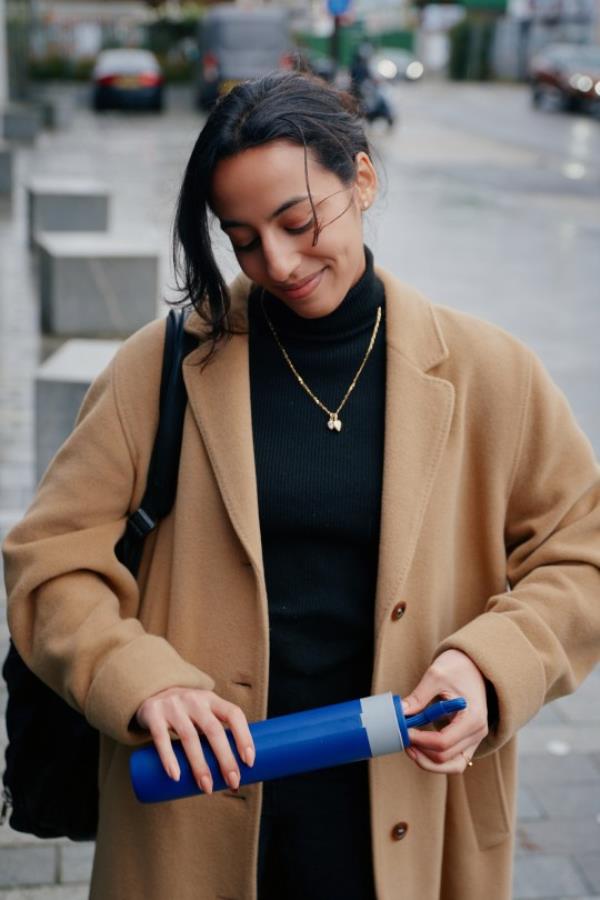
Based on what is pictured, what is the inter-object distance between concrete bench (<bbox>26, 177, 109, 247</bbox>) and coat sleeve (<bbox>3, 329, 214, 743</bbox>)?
32.2 ft

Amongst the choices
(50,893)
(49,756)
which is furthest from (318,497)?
(50,893)

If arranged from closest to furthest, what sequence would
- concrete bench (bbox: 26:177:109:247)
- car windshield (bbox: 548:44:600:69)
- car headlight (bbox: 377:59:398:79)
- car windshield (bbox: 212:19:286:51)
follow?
concrete bench (bbox: 26:177:109:247)
car windshield (bbox: 212:19:286:51)
car windshield (bbox: 548:44:600:69)
car headlight (bbox: 377:59:398:79)

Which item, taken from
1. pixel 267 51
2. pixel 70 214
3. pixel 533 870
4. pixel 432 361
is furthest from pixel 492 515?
pixel 267 51

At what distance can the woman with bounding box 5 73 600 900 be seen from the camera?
1.78m

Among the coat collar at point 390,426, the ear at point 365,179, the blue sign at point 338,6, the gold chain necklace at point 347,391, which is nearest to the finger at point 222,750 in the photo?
the coat collar at point 390,426

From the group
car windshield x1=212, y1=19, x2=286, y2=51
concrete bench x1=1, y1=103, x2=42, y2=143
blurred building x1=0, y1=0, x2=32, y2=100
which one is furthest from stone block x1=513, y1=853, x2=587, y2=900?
car windshield x1=212, y1=19, x2=286, y2=51

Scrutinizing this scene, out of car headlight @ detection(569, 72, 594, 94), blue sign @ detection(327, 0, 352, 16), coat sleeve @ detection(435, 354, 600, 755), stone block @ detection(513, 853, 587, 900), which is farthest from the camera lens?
car headlight @ detection(569, 72, 594, 94)

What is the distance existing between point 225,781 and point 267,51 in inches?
1209

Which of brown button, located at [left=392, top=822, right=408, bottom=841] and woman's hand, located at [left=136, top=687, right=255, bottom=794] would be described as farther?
brown button, located at [left=392, top=822, right=408, bottom=841]

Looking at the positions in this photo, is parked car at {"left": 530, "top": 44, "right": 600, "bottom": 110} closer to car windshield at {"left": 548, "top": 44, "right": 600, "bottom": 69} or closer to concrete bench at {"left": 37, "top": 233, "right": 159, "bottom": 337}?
car windshield at {"left": 548, "top": 44, "right": 600, "bottom": 69}

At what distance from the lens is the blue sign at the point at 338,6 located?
68.4 feet

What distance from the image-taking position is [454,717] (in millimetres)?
1623

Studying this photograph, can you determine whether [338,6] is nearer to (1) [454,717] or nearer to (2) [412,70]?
(1) [454,717]

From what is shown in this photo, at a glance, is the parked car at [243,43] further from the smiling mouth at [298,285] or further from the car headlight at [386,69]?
the smiling mouth at [298,285]
